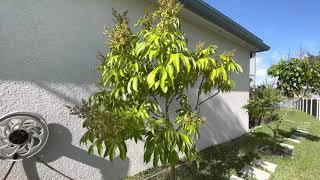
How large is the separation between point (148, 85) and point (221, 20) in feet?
15.8

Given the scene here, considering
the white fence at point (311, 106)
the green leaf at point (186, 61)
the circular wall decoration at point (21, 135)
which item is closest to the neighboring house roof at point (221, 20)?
the green leaf at point (186, 61)

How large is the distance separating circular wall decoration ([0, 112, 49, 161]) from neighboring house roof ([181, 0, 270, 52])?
3.43m

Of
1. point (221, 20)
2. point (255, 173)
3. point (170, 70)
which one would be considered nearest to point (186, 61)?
point (170, 70)

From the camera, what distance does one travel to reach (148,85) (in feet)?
8.71

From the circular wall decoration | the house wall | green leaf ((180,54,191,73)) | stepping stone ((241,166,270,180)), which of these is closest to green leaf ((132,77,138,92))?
green leaf ((180,54,191,73))

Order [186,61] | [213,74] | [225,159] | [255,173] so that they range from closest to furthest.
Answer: [186,61], [213,74], [255,173], [225,159]

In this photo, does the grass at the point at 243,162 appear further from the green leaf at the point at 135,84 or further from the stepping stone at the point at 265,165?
the green leaf at the point at 135,84

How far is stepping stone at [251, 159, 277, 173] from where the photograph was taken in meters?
5.54

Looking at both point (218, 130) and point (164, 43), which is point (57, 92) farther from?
point (218, 130)

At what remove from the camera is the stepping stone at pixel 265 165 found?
5.54 meters

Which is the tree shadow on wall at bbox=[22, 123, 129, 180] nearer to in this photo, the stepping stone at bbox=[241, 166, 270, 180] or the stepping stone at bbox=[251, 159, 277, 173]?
the stepping stone at bbox=[241, 166, 270, 180]

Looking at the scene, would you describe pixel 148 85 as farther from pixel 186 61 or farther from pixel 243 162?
pixel 243 162

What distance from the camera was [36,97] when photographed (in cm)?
345

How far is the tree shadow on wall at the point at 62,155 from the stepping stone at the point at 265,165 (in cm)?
327
